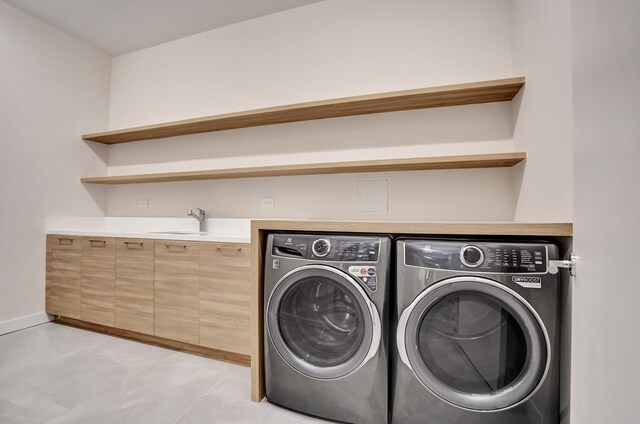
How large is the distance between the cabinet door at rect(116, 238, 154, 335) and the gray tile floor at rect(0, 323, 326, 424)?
17 cm

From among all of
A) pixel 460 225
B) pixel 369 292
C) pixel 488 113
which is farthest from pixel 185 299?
pixel 488 113

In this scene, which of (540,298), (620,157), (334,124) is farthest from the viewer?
(334,124)

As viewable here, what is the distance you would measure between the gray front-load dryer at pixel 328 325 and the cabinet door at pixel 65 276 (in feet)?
6.67

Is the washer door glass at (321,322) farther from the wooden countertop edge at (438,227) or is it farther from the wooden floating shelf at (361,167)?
the wooden floating shelf at (361,167)

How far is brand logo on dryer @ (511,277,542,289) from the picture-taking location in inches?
41.7

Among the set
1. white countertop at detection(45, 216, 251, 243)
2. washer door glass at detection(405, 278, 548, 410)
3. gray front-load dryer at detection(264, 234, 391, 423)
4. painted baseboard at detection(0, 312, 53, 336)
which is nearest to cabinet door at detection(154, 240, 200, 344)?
white countertop at detection(45, 216, 251, 243)

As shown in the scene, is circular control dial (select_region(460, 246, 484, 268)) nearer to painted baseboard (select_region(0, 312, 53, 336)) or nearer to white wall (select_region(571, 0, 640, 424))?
white wall (select_region(571, 0, 640, 424))

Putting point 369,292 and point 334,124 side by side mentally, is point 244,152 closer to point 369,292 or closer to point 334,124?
point 334,124

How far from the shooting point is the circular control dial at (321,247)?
1350 millimetres

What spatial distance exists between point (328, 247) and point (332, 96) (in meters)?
1.41

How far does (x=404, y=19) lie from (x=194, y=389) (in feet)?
9.12

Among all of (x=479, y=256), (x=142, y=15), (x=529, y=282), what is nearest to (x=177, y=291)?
(x=479, y=256)

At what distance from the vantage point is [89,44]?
291 centimetres

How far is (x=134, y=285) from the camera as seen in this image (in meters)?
2.20
